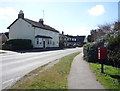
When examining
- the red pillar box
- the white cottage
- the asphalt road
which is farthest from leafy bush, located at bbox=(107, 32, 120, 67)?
the white cottage

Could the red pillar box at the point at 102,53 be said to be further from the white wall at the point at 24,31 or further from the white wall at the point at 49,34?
the white wall at the point at 49,34

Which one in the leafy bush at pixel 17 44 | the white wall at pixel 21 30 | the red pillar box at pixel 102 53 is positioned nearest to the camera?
the red pillar box at pixel 102 53

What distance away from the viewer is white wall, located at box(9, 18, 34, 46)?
147 ft

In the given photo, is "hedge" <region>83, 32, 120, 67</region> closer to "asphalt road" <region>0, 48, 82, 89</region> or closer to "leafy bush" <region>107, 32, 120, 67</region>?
"leafy bush" <region>107, 32, 120, 67</region>

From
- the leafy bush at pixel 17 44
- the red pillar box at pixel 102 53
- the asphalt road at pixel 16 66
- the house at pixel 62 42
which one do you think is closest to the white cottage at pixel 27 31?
the leafy bush at pixel 17 44

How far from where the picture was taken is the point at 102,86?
22.5 ft

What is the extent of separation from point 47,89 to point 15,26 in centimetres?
4158

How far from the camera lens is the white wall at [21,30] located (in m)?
44.8

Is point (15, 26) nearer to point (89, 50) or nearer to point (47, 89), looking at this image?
point (89, 50)

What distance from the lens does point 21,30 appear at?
45812mm

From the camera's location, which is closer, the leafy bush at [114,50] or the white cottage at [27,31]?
the leafy bush at [114,50]

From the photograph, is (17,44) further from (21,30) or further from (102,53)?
(102,53)

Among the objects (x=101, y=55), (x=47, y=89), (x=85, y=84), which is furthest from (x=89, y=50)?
(x=47, y=89)

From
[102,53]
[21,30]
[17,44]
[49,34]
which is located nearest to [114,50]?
[102,53]
